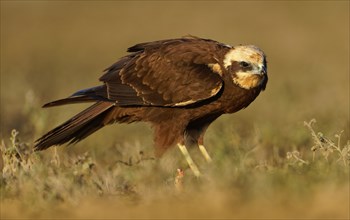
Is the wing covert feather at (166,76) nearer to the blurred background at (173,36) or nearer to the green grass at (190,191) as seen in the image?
the green grass at (190,191)

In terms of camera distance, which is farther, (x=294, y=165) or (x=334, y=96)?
(x=334, y=96)

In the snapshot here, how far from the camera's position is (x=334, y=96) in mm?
14000

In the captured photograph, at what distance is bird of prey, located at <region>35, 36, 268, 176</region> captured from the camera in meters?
9.21

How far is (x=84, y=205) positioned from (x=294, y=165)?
1.83 m

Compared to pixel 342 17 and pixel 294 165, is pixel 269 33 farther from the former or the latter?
pixel 294 165

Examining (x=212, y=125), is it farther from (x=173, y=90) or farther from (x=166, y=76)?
(x=173, y=90)

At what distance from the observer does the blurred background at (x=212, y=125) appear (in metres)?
7.22

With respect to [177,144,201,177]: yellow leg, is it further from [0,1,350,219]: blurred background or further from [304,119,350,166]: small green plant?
[304,119,350,166]: small green plant

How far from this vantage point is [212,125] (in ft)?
41.2

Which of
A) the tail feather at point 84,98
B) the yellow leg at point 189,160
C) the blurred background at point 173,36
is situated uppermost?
the blurred background at point 173,36

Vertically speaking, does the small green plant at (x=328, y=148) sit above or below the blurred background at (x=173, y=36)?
below

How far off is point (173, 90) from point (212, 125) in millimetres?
3191

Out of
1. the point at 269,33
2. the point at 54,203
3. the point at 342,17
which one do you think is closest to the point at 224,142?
the point at 54,203

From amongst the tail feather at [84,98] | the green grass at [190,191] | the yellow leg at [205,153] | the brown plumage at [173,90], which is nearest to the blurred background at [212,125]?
the green grass at [190,191]
